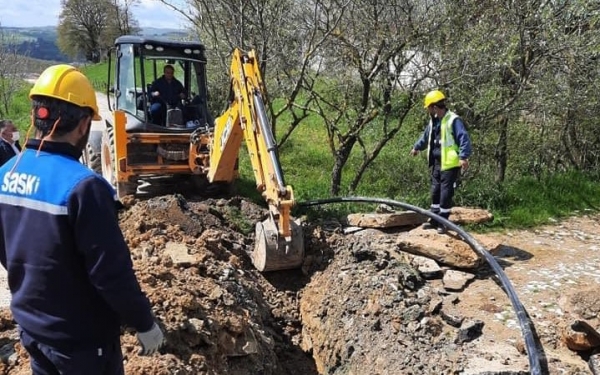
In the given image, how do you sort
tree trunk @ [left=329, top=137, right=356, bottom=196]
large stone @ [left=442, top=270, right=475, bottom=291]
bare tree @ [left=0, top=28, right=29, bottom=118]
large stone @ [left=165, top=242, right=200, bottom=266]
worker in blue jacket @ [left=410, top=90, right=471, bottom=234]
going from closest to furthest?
large stone @ [left=165, top=242, right=200, bottom=266]
large stone @ [left=442, top=270, right=475, bottom=291]
worker in blue jacket @ [left=410, top=90, right=471, bottom=234]
tree trunk @ [left=329, top=137, right=356, bottom=196]
bare tree @ [left=0, top=28, right=29, bottom=118]

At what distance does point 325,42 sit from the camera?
847 centimetres

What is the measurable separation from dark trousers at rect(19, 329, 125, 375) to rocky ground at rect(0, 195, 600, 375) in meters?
1.16

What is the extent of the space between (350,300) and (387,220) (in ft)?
5.62

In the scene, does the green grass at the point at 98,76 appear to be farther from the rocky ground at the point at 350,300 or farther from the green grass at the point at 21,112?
the rocky ground at the point at 350,300

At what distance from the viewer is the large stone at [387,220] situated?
6969mm

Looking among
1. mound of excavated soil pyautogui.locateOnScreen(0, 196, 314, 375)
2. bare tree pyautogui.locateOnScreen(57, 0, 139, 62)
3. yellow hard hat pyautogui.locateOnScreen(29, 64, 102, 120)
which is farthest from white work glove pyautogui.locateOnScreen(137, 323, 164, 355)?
bare tree pyautogui.locateOnScreen(57, 0, 139, 62)

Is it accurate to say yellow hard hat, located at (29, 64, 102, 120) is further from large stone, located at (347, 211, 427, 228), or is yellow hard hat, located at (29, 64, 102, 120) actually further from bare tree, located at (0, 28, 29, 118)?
bare tree, located at (0, 28, 29, 118)

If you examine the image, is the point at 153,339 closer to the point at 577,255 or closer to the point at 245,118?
the point at 245,118

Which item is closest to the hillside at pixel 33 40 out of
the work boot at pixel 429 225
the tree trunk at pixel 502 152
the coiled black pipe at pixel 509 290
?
the coiled black pipe at pixel 509 290

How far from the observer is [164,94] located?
8461 mm

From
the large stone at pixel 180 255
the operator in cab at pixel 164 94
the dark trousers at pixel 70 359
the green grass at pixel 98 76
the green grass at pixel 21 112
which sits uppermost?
the green grass at pixel 98 76

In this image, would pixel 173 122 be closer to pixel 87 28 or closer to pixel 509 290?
pixel 509 290

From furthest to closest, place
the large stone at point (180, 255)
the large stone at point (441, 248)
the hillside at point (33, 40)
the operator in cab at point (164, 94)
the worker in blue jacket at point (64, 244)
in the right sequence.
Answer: the hillside at point (33, 40), the operator in cab at point (164, 94), the large stone at point (441, 248), the large stone at point (180, 255), the worker in blue jacket at point (64, 244)

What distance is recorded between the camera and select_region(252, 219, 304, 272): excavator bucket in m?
5.98
